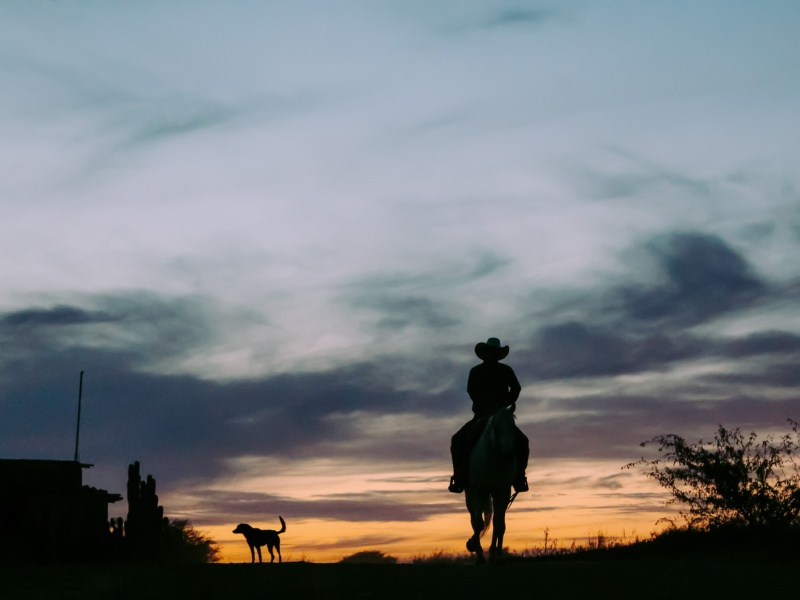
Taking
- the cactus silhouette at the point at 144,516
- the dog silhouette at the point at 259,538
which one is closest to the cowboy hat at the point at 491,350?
the dog silhouette at the point at 259,538

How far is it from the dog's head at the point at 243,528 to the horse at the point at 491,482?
1543cm

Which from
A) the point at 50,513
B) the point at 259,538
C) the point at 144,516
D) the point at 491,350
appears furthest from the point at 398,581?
the point at 144,516

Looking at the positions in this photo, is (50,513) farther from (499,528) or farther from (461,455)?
(499,528)

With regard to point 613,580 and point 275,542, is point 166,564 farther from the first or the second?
point 275,542

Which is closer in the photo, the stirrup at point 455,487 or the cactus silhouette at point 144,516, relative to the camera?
the stirrup at point 455,487

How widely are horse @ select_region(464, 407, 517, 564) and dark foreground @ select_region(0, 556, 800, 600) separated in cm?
95

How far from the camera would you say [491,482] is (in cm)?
1719

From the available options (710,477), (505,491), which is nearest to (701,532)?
(710,477)

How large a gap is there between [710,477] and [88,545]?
19.9 m

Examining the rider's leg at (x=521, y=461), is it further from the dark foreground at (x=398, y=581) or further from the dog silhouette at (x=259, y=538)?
the dog silhouette at (x=259, y=538)

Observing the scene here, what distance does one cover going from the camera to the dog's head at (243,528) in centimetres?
3181

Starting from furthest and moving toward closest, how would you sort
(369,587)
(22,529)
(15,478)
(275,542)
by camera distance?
1. (15,478)
2. (22,529)
3. (275,542)
4. (369,587)

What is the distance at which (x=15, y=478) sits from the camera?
36.8 meters

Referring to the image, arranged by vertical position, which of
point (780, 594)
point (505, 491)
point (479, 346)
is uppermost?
point (479, 346)
